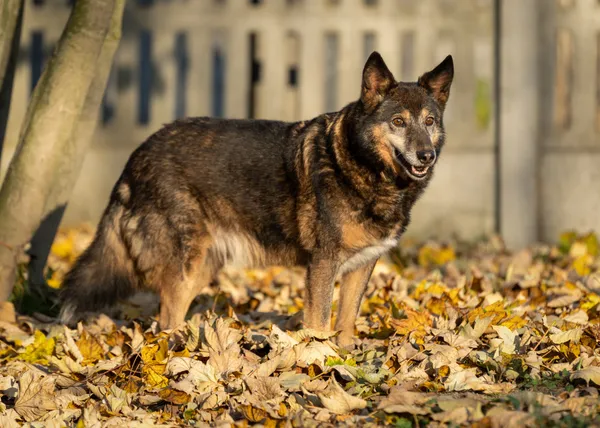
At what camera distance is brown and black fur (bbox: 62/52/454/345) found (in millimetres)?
5707

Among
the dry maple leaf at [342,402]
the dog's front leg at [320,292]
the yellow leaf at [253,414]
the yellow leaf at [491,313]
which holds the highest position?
the dog's front leg at [320,292]

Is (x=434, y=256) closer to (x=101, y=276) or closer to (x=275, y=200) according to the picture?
(x=275, y=200)

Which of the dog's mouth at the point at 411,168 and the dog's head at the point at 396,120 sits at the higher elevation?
the dog's head at the point at 396,120

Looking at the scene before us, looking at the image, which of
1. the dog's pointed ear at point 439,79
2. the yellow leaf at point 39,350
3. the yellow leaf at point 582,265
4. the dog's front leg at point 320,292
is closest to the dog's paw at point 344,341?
the dog's front leg at point 320,292

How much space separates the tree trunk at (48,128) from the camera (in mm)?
6422

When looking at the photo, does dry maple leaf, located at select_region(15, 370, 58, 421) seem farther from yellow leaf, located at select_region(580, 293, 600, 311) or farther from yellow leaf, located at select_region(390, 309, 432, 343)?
yellow leaf, located at select_region(580, 293, 600, 311)

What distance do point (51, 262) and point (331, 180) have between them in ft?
12.6

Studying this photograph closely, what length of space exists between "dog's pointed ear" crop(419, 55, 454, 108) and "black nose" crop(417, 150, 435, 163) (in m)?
0.53

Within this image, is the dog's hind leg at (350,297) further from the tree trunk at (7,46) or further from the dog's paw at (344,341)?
the tree trunk at (7,46)

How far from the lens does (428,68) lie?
32.2ft

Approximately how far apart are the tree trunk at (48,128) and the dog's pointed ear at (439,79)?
2226 mm

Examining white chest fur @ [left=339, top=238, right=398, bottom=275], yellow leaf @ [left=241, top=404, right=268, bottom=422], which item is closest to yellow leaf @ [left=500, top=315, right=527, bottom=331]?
white chest fur @ [left=339, top=238, right=398, bottom=275]

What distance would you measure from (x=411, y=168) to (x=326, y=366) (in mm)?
1391

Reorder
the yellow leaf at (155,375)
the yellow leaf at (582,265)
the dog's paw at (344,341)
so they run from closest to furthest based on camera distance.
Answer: the yellow leaf at (155,375)
the dog's paw at (344,341)
the yellow leaf at (582,265)
